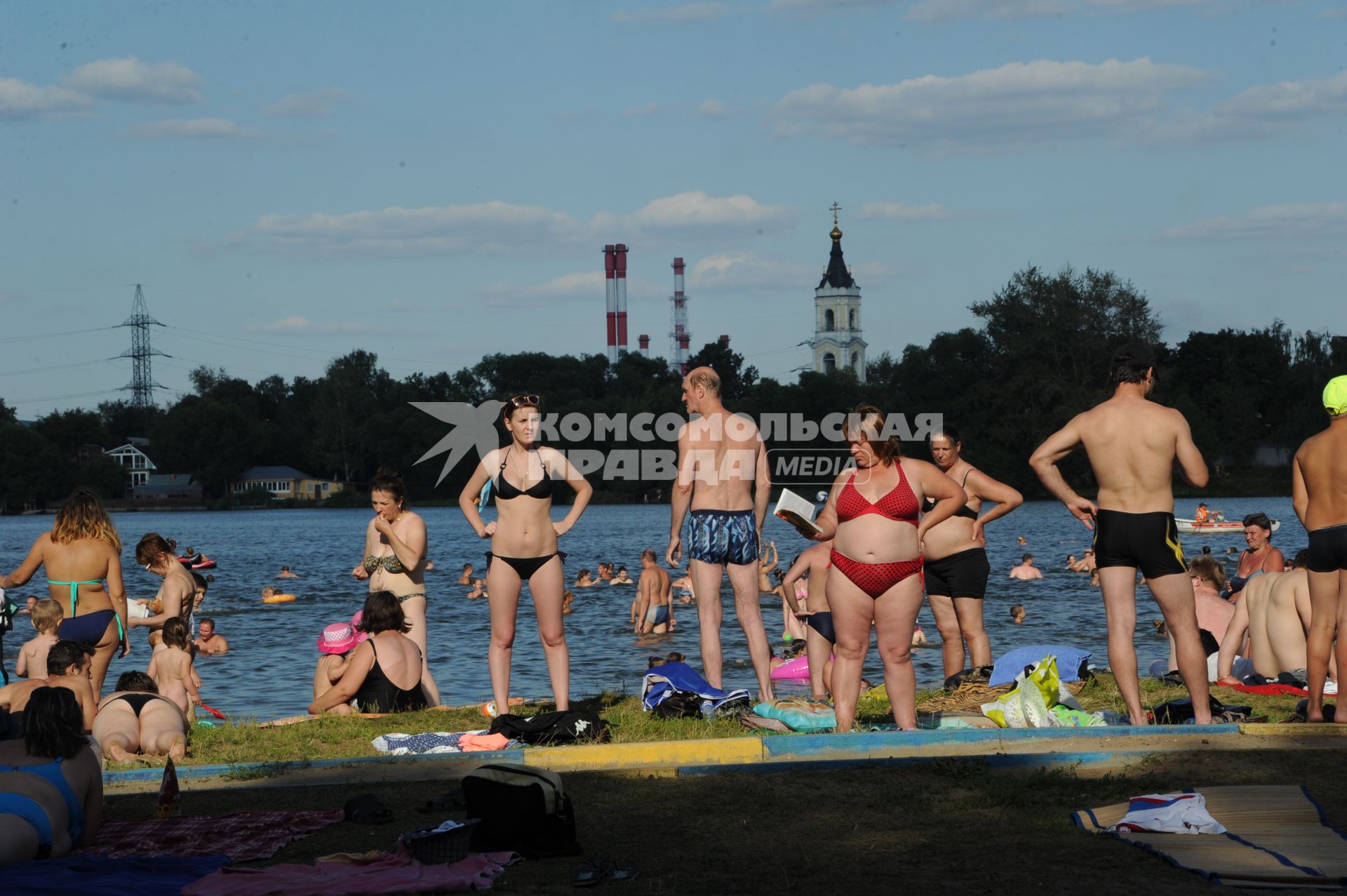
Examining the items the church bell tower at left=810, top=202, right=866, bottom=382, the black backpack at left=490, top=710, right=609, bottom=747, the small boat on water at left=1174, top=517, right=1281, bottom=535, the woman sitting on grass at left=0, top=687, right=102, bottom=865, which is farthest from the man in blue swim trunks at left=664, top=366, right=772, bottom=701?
the church bell tower at left=810, top=202, right=866, bottom=382

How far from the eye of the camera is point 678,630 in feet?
69.2

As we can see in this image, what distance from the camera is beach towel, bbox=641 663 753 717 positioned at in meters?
8.05

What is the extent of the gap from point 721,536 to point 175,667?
14.4 ft

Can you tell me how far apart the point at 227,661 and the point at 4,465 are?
100 m

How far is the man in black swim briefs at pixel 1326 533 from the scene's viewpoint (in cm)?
715

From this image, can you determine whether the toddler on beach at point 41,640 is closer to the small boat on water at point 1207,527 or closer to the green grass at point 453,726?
the green grass at point 453,726

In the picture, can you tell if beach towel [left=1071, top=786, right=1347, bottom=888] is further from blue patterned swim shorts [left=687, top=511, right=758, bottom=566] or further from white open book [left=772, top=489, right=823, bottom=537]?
blue patterned swim shorts [left=687, top=511, right=758, bottom=566]

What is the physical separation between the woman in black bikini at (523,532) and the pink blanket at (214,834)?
7.26 feet

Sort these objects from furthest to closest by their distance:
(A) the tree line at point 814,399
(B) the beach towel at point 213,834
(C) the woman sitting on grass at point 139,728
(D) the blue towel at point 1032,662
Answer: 1. (A) the tree line at point 814,399
2. (D) the blue towel at point 1032,662
3. (C) the woman sitting on grass at point 139,728
4. (B) the beach towel at point 213,834

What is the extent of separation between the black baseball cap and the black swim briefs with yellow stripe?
80 centimetres

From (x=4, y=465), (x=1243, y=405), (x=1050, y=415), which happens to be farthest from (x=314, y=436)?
(x=1243, y=405)

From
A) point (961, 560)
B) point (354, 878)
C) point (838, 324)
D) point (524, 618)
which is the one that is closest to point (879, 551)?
point (961, 560)

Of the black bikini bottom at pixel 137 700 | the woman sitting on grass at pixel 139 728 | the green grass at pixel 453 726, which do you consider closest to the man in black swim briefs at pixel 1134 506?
the green grass at pixel 453 726

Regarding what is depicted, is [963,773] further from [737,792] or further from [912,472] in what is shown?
[912,472]
